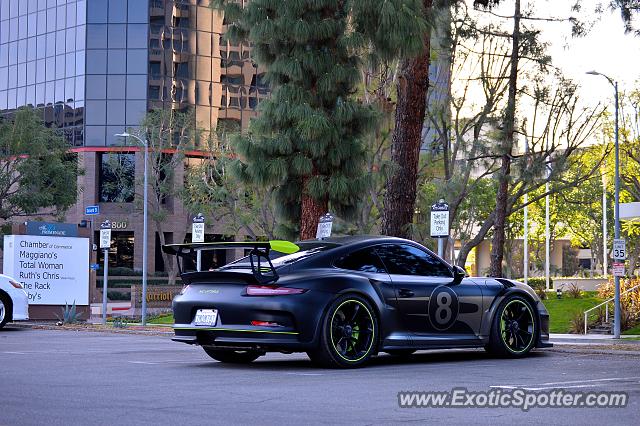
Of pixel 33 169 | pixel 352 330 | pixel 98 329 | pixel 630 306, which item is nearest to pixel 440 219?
pixel 352 330

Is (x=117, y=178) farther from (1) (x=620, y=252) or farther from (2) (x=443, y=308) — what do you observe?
(2) (x=443, y=308)

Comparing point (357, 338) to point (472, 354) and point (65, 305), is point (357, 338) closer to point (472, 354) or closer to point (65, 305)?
point (472, 354)

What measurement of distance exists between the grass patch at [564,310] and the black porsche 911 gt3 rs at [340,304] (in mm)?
22296

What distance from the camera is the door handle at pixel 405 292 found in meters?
12.6

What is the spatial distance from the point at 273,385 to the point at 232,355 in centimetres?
313

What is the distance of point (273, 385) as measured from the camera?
9.96 meters

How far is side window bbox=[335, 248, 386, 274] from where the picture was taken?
41.0ft

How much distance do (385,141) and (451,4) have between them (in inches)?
586

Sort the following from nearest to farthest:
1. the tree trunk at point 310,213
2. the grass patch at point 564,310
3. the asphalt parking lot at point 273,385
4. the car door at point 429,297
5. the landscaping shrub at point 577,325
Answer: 1. the asphalt parking lot at point 273,385
2. the car door at point 429,297
3. the tree trunk at point 310,213
4. the landscaping shrub at point 577,325
5. the grass patch at point 564,310

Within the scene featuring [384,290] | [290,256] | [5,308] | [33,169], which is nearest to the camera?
[384,290]

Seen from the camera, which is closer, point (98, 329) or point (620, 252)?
point (98, 329)

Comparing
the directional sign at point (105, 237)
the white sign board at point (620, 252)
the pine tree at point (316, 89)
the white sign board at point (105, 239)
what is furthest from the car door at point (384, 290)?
the white sign board at point (620, 252)

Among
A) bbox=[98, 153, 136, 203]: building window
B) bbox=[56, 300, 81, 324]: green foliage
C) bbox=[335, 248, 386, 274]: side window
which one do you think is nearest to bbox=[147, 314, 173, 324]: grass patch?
bbox=[56, 300, 81, 324]: green foliage

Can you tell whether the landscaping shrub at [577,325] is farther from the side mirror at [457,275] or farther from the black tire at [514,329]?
the side mirror at [457,275]
